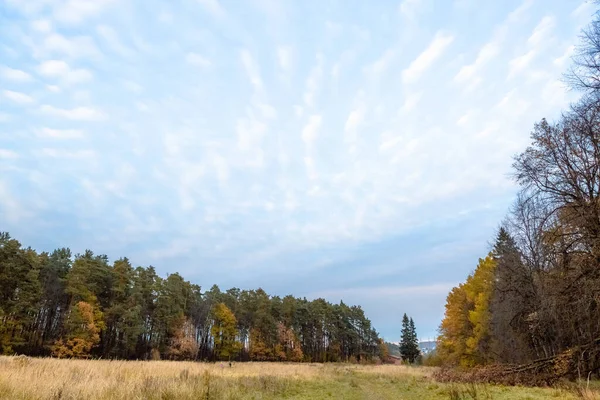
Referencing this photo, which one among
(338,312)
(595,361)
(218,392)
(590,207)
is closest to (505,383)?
(595,361)

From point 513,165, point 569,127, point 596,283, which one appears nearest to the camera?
point 596,283

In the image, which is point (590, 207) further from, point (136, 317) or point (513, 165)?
point (136, 317)

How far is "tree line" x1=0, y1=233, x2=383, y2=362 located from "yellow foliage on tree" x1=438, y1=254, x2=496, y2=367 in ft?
113

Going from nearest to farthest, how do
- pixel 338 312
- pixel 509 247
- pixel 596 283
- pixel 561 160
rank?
pixel 596 283
pixel 561 160
pixel 509 247
pixel 338 312

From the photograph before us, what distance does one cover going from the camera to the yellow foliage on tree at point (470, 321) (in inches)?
1465

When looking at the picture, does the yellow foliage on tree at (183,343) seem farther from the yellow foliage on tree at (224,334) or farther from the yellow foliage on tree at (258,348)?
the yellow foliage on tree at (258,348)

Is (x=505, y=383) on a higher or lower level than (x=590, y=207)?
lower

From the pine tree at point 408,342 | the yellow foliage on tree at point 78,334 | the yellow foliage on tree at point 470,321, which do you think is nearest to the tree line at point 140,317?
the yellow foliage on tree at point 78,334

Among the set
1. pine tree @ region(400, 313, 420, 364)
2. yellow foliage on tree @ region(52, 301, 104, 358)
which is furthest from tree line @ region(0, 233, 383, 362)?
pine tree @ region(400, 313, 420, 364)

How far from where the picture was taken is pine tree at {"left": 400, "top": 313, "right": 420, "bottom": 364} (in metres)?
89.6

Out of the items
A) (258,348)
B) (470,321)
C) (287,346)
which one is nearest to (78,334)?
(258,348)

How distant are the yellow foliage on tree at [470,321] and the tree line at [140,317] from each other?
113 ft

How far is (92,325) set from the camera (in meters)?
42.8

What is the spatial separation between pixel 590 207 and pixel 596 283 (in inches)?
103
